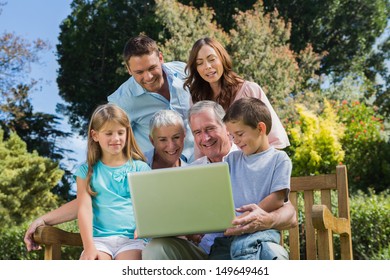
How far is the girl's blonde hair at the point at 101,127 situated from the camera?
1.51m

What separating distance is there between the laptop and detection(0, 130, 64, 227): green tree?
13.8ft

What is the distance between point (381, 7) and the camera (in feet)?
25.9

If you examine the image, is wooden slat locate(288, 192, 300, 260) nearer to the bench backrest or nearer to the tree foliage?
the bench backrest

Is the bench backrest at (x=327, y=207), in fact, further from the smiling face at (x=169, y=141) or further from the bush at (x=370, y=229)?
the bush at (x=370, y=229)

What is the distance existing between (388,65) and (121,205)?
7.05m

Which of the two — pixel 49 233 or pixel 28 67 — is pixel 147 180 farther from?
pixel 28 67

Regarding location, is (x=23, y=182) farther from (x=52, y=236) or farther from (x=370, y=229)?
(x=52, y=236)

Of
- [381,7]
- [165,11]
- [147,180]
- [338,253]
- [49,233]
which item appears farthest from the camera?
[381,7]

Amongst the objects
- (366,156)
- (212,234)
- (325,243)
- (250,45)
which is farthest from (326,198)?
(250,45)

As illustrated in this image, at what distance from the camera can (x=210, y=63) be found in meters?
1.62

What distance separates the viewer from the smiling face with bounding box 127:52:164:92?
67.6 inches

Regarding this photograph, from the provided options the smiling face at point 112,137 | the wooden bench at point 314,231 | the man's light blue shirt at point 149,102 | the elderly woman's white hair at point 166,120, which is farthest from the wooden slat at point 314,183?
the smiling face at point 112,137

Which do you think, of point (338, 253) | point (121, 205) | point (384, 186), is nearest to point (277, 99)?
point (384, 186)

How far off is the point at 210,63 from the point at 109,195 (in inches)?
17.0
